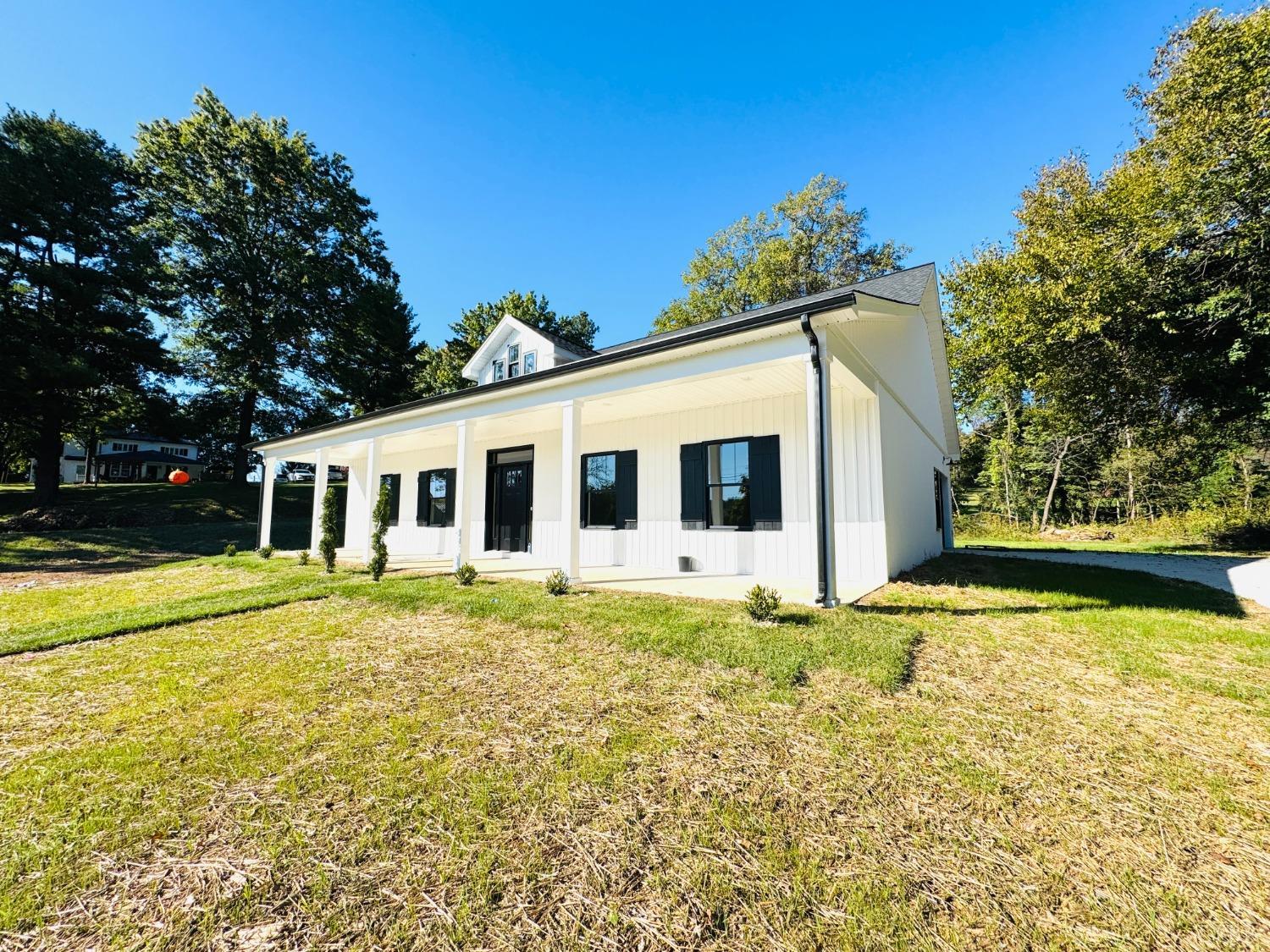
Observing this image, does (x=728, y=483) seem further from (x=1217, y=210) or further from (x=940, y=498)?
(x=1217, y=210)

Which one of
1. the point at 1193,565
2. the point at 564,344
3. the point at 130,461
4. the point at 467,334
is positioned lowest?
the point at 1193,565

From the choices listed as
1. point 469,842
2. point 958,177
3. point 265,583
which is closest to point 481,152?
point 265,583

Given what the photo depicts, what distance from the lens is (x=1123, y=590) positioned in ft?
22.0

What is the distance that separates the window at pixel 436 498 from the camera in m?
12.8

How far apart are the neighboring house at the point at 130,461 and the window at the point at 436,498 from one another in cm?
3778

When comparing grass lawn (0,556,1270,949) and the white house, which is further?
the white house

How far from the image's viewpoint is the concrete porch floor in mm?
6008

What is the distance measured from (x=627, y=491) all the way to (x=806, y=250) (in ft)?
63.7

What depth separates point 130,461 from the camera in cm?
3800

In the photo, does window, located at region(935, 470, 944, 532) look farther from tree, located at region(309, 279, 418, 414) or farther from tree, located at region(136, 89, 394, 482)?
tree, located at region(136, 89, 394, 482)

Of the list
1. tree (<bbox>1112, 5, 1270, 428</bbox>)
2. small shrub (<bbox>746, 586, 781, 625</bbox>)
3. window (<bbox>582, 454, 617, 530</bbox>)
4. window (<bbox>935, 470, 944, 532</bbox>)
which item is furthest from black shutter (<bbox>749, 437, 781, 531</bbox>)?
tree (<bbox>1112, 5, 1270, 428</bbox>)

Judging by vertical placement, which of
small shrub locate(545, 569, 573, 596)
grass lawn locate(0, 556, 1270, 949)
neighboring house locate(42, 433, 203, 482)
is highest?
neighboring house locate(42, 433, 203, 482)

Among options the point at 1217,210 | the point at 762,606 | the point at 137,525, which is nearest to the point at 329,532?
the point at 762,606

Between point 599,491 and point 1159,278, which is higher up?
point 1159,278
